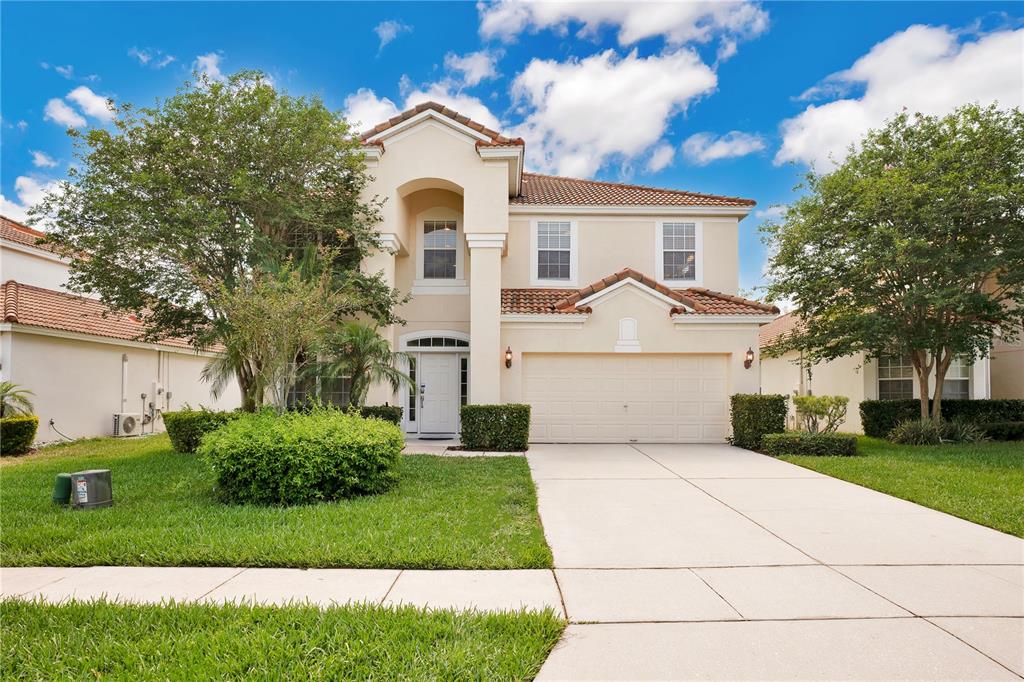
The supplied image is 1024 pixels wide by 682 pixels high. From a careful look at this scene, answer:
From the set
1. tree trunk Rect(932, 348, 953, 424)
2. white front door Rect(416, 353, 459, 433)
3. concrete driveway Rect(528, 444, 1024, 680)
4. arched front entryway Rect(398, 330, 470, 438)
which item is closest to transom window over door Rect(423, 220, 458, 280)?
arched front entryway Rect(398, 330, 470, 438)

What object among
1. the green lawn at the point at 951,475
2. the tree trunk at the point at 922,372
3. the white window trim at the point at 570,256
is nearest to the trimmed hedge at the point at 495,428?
the white window trim at the point at 570,256

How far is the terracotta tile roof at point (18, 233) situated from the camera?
18.2 meters

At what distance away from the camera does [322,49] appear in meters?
11.8

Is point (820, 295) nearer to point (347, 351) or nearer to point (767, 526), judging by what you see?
point (767, 526)

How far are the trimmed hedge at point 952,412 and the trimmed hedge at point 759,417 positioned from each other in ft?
15.5

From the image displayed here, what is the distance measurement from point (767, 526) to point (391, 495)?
4.69 meters

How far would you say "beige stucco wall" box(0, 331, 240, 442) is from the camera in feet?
47.6

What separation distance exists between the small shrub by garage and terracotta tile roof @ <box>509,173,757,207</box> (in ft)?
33.1

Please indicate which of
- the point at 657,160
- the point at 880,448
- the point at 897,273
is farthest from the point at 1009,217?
the point at 657,160

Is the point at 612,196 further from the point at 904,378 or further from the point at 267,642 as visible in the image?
the point at 267,642

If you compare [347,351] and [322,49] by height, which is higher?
[322,49]

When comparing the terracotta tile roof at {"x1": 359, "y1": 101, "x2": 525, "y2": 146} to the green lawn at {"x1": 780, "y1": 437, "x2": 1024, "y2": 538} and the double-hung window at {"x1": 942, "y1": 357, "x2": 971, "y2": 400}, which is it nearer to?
the green lawn at {"x1": 780, "y1": 437, "x2": 1024, "y2": 538}

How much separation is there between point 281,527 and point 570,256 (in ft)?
38.9

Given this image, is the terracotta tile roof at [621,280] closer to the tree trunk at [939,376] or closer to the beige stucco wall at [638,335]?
the beige stucco wall at [638,335]
